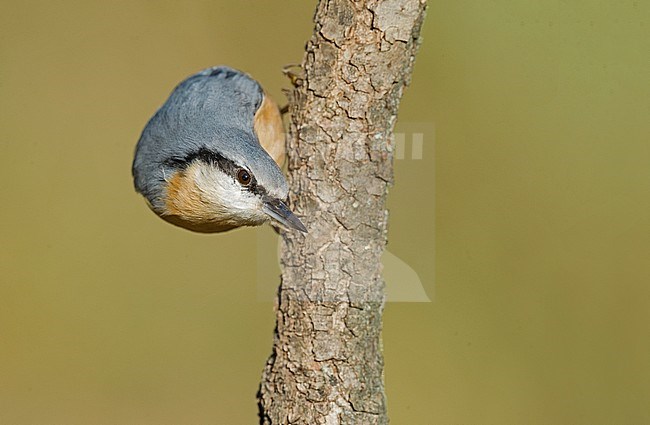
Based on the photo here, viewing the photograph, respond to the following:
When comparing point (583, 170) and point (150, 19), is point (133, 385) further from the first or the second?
point (583, 170)

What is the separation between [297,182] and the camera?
2184 mm

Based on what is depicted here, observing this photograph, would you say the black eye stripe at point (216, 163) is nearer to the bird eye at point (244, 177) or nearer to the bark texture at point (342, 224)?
the bird eye at point (244, 177)

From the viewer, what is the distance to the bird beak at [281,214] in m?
2.09

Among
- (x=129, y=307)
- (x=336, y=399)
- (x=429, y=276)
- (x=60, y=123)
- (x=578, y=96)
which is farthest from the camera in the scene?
(x=60, y=123)

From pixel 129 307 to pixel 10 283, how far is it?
64cm

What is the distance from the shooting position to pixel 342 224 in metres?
2.09

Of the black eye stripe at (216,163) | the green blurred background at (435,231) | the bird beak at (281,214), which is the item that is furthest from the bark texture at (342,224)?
the green blurred background at (435,231)

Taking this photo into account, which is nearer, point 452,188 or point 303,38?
point 452,188

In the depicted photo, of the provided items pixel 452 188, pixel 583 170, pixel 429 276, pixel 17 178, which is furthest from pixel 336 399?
pixel 17 178

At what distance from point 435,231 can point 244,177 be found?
1.34 metres

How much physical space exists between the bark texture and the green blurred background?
98 centimetres

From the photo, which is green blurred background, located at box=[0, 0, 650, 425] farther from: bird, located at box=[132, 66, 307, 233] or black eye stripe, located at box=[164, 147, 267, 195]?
black eye stripe, located at box=[164, 147, 267, 195]

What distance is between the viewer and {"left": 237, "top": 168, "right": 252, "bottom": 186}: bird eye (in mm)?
2162

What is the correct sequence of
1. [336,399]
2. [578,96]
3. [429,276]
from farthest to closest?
[578,96] < [429,276] < [336,399]
